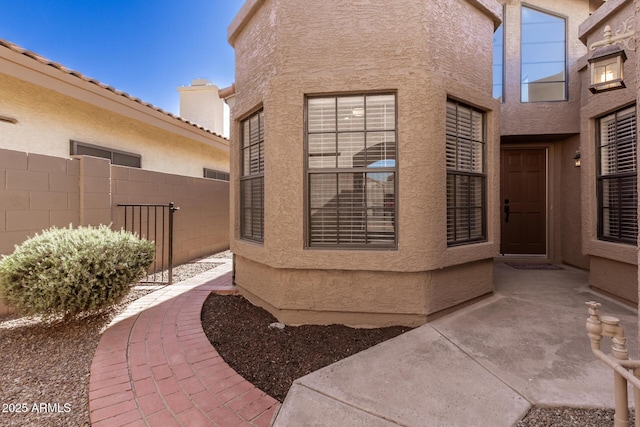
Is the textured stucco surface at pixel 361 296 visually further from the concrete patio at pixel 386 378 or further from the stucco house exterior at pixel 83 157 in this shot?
the stucco house exterior at pixel 83 157

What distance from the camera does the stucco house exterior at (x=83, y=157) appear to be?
4281mm

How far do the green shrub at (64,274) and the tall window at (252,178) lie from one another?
1.79 metres

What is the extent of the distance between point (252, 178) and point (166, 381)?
3.02 meters

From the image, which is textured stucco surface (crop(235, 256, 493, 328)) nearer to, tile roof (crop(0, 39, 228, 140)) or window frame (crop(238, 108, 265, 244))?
window frame (crop(238, 108, 265, 244))

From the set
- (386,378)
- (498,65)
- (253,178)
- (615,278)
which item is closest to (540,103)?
(498,65)

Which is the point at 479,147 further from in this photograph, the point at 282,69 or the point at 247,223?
the point at 247,223

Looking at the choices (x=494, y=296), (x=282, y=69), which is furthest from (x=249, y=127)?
(x=494, y=296)

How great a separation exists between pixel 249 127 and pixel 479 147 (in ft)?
12.2

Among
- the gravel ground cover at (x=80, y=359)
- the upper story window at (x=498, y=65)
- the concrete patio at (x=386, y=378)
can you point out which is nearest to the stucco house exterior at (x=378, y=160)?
the gravel ground cover at (x=80, y=359)

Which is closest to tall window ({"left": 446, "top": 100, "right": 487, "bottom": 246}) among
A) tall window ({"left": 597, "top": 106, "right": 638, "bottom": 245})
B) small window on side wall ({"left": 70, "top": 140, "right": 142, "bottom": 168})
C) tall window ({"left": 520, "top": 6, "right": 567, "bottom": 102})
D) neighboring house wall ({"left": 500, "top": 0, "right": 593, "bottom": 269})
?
tall window ({"left": 597, "top": 106, "right": 638, "bottom": 245})

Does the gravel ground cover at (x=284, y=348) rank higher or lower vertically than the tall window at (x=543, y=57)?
lower

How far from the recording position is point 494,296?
15.5ft

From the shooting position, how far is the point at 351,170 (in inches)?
157

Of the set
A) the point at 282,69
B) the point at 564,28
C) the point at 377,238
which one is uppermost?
Result: the point at 564,28
